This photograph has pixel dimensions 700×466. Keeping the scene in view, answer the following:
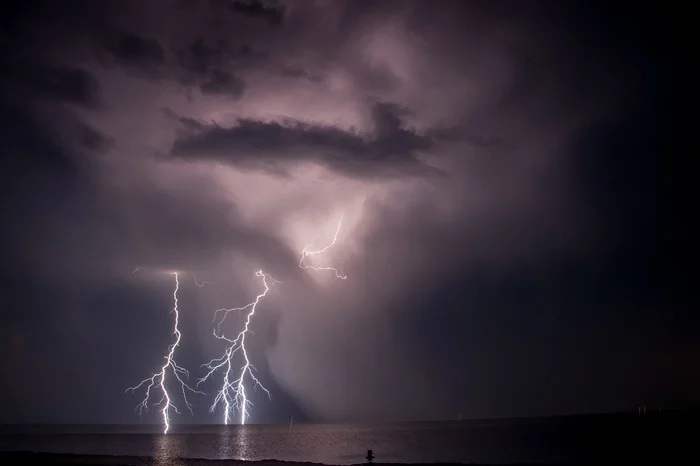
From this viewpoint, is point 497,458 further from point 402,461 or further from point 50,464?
point 50,464

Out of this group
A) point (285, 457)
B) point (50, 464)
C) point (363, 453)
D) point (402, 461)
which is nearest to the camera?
point (50, 464)

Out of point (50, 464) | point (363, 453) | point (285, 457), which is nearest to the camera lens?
point (50, 464)

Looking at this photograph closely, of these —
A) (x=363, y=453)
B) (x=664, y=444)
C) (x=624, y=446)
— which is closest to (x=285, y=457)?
(x=363, y=453)

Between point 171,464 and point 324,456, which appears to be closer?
point 171,464

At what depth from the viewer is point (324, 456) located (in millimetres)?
49281

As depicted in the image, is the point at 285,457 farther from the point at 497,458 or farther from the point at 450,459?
the point at 497,458

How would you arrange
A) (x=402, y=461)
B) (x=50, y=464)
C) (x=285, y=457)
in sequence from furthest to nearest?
(x=285, y=457)
(x=402, y=461)
(x=50, y=464)

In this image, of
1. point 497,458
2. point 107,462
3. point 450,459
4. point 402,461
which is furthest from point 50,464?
point 497,458

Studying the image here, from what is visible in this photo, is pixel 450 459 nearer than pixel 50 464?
No

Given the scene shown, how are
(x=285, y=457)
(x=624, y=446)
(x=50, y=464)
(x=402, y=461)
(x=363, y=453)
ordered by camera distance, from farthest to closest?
(x=624, y=446), (x=363, y=453), (x=285, y=457), (x=402, y=461), (x=50, y=464)

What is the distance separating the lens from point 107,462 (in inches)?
1561

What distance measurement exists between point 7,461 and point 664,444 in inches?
2453

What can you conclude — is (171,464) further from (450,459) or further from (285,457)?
(450,459)

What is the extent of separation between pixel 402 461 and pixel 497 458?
8705 millimetres
